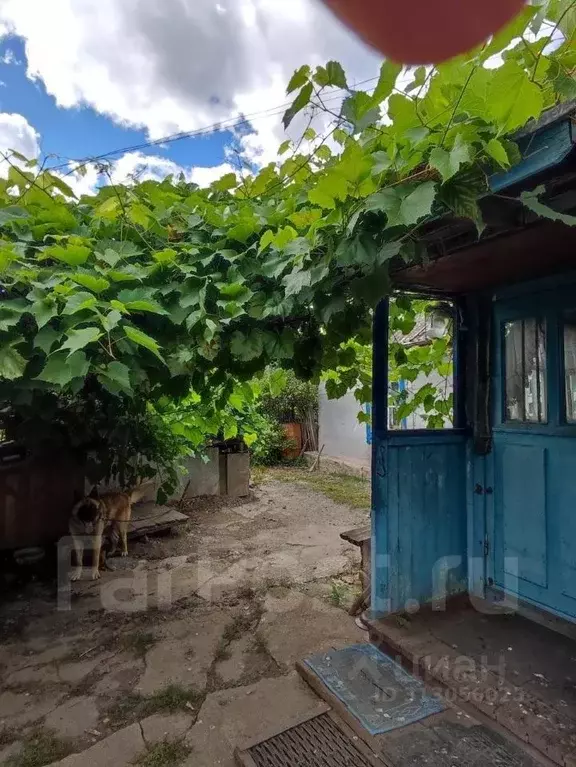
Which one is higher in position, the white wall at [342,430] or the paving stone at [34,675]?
the white wall at [342,430]

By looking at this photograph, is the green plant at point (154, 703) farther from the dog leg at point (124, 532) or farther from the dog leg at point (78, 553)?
the dog leg at point (124, 532)

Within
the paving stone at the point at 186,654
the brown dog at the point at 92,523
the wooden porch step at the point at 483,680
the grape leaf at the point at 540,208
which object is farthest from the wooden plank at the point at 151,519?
the grape leaf at the point at 540,208

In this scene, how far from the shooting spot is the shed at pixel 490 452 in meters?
2.78

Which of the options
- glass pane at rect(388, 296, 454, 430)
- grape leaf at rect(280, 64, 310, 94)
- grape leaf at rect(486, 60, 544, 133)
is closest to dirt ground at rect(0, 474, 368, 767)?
glass pane at rect(388, 296, 454, 430)

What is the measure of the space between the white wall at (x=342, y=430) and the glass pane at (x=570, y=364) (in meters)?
6.74

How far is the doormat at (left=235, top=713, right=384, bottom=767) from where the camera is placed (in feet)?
7.02

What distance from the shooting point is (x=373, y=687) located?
2.54 metres

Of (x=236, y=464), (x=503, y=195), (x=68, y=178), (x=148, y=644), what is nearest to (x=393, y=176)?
(x=503, y=195)

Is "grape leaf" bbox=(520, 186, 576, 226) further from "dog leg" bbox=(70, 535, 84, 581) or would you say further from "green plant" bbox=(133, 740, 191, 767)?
"dog leg" bbox=(70, 535, 84, 581)

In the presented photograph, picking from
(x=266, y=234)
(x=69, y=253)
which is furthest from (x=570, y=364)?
(x=69, y=253)

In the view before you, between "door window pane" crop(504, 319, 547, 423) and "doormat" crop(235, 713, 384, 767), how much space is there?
2.22m

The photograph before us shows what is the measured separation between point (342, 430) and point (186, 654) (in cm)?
760

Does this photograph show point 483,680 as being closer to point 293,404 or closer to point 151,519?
point 151,519

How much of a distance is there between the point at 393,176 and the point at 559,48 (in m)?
0.61
